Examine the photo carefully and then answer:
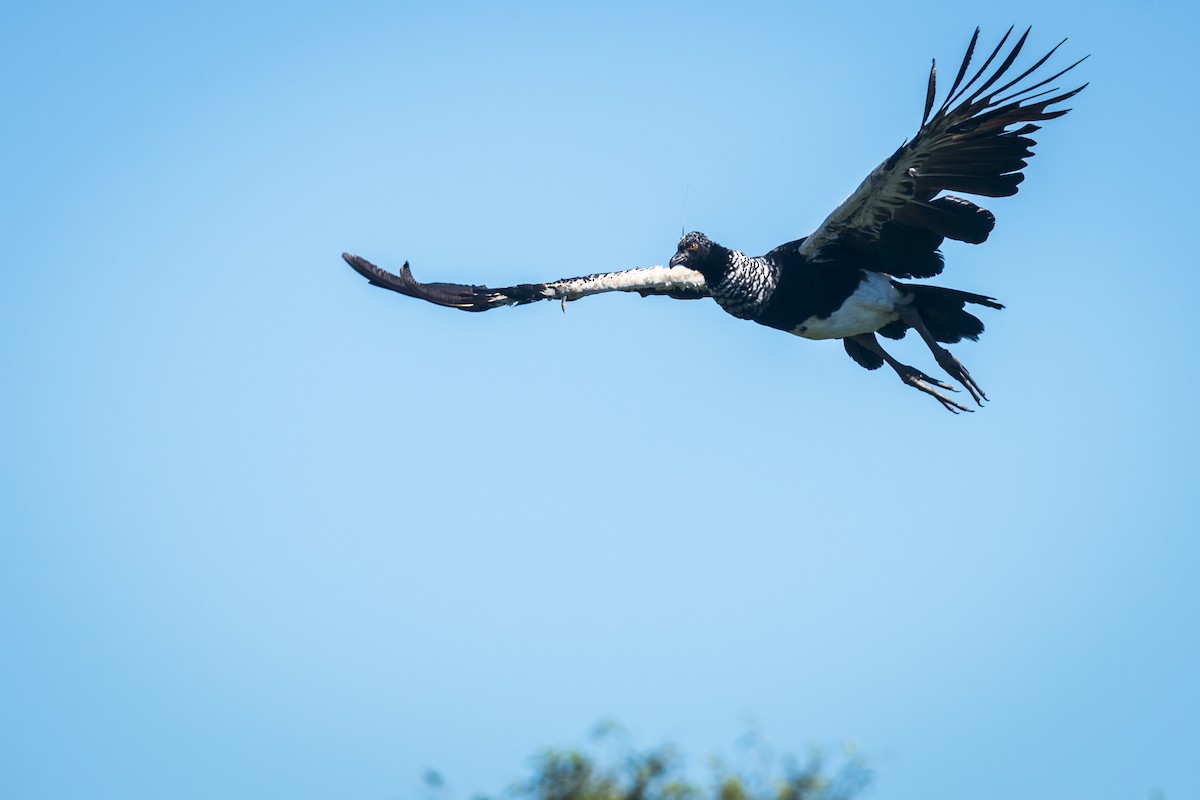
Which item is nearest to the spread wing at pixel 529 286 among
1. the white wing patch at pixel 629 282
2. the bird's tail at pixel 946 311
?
the white wing patch at pixel 629 282

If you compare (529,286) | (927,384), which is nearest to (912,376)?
(927,384)

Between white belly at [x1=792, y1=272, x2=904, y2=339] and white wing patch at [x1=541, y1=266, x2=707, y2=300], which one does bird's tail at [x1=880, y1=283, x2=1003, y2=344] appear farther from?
white wing patch at [x1=541, y1=266, x2=707, y2=300]

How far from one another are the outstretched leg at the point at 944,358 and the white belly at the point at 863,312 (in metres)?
0.10

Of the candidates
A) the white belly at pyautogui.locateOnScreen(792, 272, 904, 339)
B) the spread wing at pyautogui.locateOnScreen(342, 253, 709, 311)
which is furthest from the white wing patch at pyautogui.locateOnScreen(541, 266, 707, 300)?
the white belly at pyautogui.locateOnScreen(792, 272, 904, 339)

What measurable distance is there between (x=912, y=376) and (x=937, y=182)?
1537 millimetres

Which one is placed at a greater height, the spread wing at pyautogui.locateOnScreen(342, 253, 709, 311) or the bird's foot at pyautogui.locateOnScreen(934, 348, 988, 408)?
the spread wing at pyautogui.locateOnScreen(342, 253, 709, 311)

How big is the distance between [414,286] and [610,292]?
122cm

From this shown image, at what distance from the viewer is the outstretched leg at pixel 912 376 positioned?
959 centimetres

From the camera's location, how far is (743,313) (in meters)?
9.53

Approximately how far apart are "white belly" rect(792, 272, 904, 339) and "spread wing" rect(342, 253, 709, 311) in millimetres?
768

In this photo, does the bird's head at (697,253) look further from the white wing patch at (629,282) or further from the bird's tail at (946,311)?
the bird's tail at (946,311)

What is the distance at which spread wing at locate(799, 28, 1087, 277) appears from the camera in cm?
820

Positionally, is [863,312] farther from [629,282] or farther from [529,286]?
[529,286]

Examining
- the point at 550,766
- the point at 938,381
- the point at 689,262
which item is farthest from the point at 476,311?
the point at 550,766
